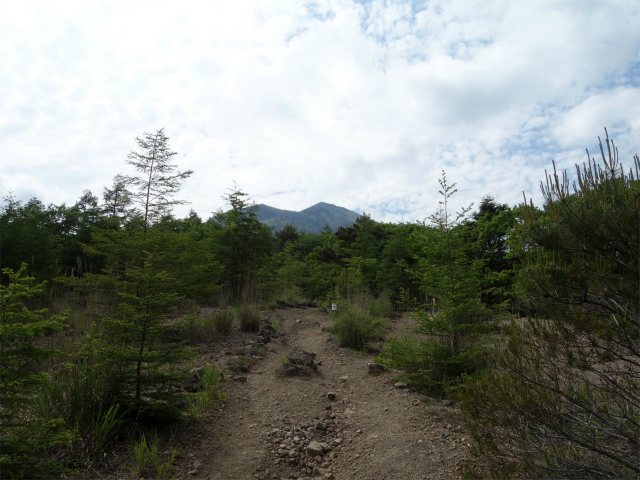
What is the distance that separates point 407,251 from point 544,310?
11.0 meters

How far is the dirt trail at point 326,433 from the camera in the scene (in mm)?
3061

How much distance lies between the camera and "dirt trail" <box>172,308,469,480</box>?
3061 mm

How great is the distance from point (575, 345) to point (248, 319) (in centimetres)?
739

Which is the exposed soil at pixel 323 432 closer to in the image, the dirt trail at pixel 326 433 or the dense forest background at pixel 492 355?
the dirt trail at pixel 326 433

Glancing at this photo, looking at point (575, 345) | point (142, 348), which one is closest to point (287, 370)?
point (142, 348)

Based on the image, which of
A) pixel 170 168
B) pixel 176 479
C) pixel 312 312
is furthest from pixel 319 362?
pixel 170 168

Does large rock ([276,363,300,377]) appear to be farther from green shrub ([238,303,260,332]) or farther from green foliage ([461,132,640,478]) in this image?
green foliage ([461,132,640,478])

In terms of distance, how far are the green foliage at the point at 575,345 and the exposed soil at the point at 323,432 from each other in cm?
75

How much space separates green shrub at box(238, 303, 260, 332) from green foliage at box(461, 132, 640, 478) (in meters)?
6.54

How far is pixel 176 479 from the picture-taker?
2.67 m

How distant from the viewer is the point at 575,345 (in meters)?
2.17

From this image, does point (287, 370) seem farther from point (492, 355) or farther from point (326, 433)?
point (492, 355)

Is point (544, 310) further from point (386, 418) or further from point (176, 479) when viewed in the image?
point (176, 479)

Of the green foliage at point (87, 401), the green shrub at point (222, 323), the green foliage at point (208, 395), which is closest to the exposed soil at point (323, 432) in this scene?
the green foliage at point (208, 395)
